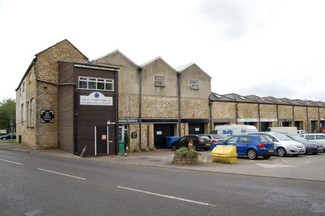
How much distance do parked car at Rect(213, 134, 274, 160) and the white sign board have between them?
11096 millimetres

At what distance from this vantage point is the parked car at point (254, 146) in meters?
19.0

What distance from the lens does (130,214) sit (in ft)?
20.8

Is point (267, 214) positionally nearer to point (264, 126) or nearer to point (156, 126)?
A: point (156, 126)

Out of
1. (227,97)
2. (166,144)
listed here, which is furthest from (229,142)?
(227,97)

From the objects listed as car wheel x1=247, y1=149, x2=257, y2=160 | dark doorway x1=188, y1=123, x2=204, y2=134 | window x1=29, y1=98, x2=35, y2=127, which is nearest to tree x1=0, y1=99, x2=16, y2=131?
window x1=29, y1=98, x2=35, y2=127

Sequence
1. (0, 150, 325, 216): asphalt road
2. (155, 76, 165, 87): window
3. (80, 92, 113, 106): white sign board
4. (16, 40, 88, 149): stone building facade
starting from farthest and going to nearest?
(155, 76, 165, 87): window
(16, 40, 88, 149): stone building facade
(80, 92, 113, 106): white sign board
(0, 150, 325, 216): asphalt road

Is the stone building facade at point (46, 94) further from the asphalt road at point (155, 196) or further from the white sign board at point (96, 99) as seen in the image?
the asphalt road at point (155, 196)

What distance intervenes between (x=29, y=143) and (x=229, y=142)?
20110mm

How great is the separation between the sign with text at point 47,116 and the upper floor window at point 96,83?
15.7 ft

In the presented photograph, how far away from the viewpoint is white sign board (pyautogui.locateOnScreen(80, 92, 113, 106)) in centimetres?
2433

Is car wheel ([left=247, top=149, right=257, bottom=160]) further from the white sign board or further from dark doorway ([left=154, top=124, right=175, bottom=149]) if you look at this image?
dark doorway ([left=154, top=124, right=175, bottom=149])

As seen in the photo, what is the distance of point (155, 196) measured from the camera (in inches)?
318

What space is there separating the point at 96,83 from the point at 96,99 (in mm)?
1384

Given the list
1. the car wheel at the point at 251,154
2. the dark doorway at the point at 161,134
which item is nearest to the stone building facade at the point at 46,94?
the dark doorway at the point at 161,134
